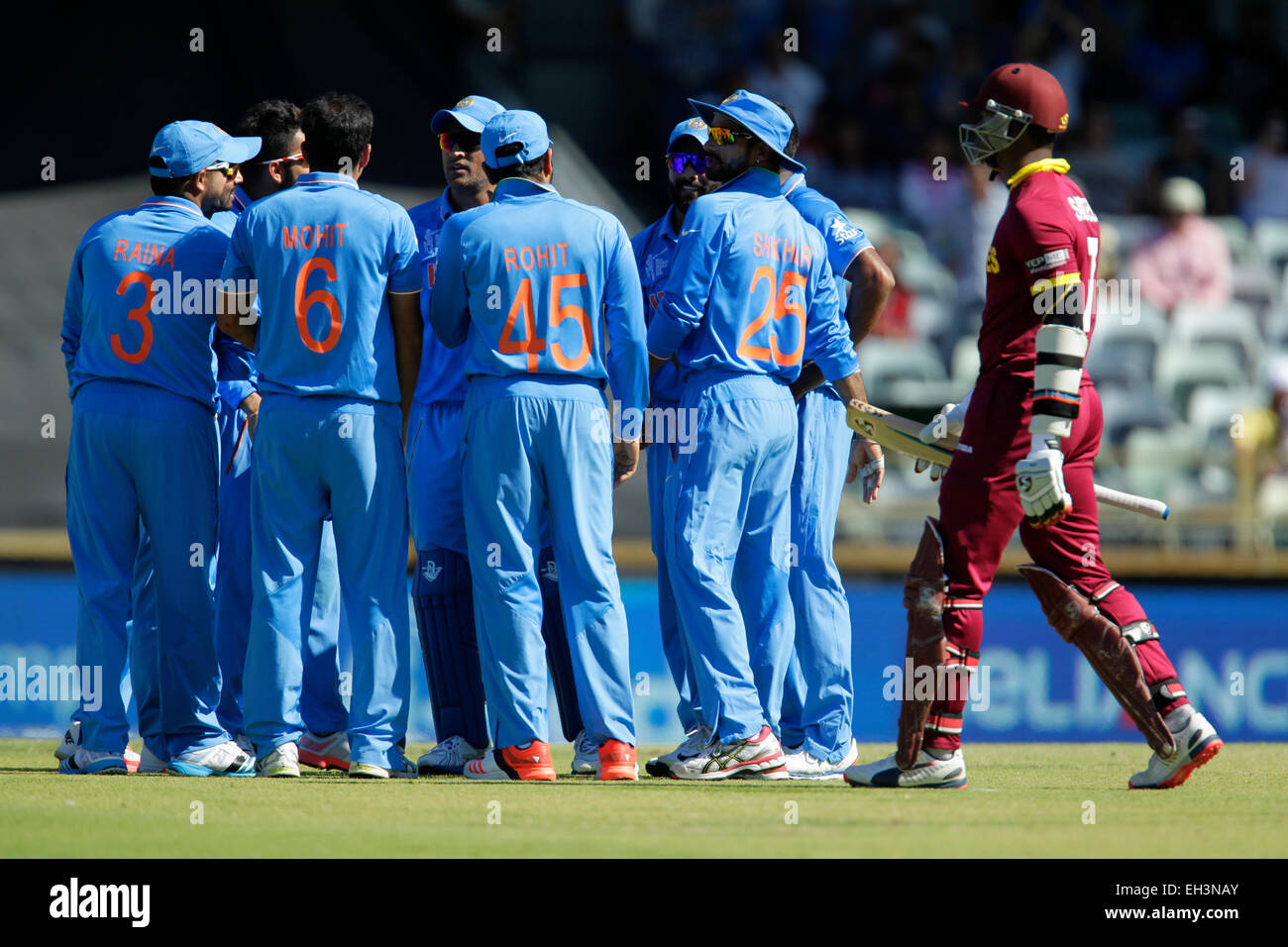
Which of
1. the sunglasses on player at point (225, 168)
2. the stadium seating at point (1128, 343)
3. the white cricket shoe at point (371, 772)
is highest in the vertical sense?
the sunglasses on player at point (225, 168)

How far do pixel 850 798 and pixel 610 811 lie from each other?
88 centimetres

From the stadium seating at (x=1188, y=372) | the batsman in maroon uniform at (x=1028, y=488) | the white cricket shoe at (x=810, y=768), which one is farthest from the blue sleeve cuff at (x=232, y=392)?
the stadium seating at (x=1188, y=372)

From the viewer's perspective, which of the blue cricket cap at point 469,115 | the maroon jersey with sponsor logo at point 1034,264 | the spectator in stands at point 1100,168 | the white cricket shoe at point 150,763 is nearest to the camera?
the maroon jersey with sponsor logo at point 1034,264

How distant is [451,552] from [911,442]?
1.83 meters

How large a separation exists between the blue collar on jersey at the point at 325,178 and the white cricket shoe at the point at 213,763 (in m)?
2.12

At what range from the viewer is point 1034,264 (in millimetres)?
5730

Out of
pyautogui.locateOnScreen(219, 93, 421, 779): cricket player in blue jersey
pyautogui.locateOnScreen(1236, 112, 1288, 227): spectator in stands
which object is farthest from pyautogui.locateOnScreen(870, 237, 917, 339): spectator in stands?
pyautogui.locateOnScreen(219, 93, 421, 779): cricket player in blue jersey

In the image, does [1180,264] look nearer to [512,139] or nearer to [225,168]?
[512,139]

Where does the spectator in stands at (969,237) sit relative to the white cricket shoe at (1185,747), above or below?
above

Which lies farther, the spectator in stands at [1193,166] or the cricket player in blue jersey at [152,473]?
the spectator in stands at [1193,166]

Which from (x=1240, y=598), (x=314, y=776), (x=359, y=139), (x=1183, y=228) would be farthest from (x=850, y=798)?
(x=1183, y=228)

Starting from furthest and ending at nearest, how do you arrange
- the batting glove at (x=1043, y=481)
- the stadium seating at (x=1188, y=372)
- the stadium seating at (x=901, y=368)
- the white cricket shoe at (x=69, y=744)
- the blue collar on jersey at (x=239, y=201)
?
the stadium seating at (x=1188, y=372), the stadium seating at (x=901, y=368), the blue collar on jersey at (x=239, y=201), the white cricket shoe at (x=69, y=744), the batting glove at (x=1043, y=481)

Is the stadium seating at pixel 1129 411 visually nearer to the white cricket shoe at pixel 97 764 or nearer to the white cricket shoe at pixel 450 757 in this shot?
the white cricket shoe at pixel 450 757

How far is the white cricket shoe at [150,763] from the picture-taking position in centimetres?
667
